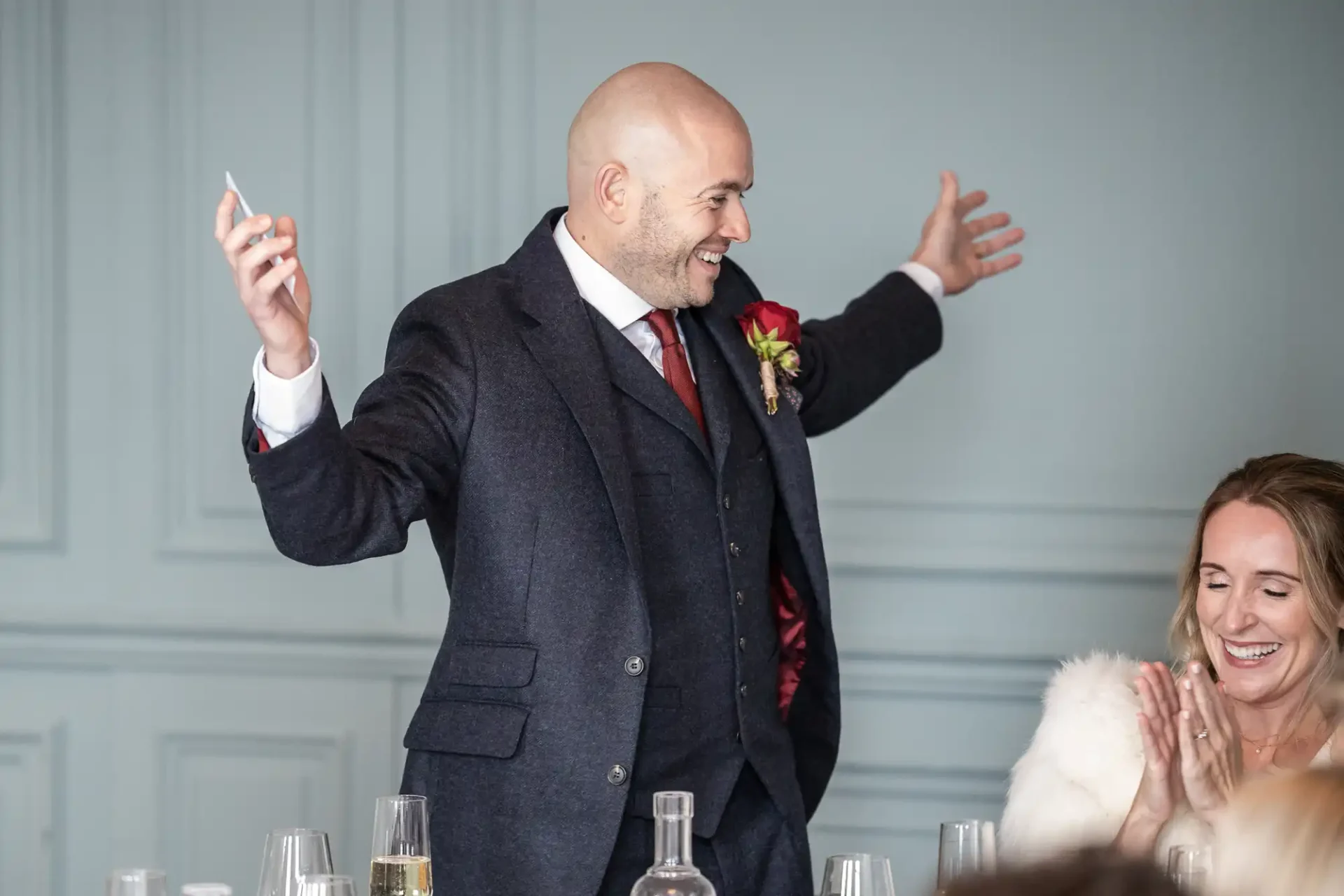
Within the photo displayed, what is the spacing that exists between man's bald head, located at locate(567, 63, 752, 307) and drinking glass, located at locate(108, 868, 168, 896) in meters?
1.28

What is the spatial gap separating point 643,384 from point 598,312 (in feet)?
0.46

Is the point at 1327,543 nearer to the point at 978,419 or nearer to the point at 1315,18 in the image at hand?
the point at 978,419

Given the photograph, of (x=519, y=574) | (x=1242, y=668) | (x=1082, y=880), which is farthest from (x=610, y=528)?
(x=1082, y=880)

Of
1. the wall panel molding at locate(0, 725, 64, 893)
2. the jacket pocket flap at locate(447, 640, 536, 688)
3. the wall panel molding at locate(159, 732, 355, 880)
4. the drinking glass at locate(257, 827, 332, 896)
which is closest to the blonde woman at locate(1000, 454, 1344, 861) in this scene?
the jacket pocket flap at locate(447, 640, 536, 688)

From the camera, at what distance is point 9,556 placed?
3779mm

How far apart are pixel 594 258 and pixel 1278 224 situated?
5.76 ft

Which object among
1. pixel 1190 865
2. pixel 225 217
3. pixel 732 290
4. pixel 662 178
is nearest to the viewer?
pixel 1190 865

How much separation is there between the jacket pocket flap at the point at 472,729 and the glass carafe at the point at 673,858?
31.4 inches

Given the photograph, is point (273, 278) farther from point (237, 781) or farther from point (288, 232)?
point (237, 781)

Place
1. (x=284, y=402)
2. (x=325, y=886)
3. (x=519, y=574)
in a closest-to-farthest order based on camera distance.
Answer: (x=325, y=886) → (x=284, y=402) → (x=519, y=574)

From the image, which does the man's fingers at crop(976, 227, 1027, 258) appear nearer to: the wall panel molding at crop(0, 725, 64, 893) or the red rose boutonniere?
the red rose boutonniere

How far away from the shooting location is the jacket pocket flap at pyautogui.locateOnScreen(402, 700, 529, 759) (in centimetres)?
223

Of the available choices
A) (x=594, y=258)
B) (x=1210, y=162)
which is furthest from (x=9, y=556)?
(x=1210, y=162)

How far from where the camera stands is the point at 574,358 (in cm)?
234
